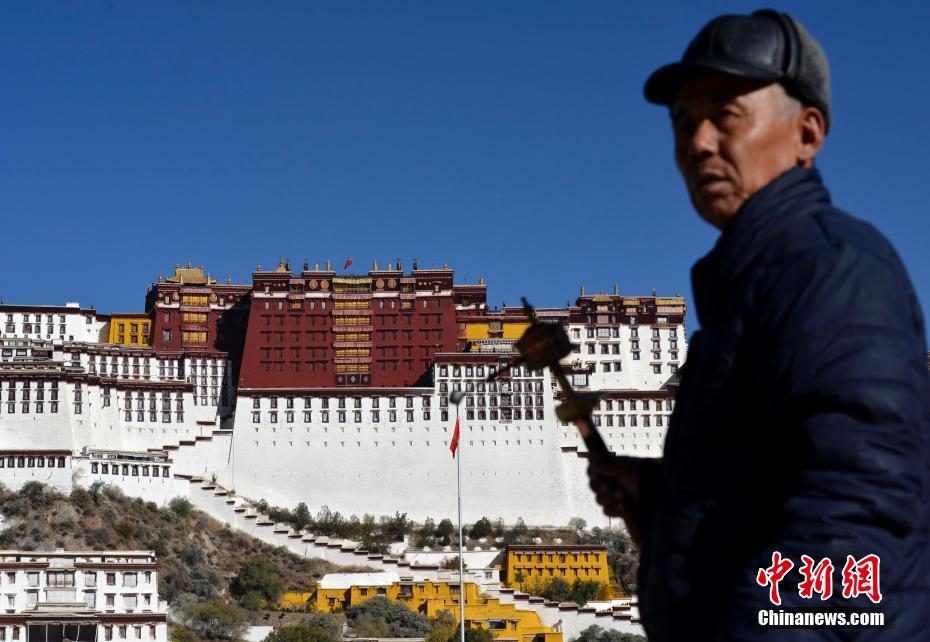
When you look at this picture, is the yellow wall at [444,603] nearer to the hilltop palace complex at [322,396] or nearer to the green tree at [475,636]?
the green tree at [475,636]

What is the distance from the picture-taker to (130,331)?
9525cm

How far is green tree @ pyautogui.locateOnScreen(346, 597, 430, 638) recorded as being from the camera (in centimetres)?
6688

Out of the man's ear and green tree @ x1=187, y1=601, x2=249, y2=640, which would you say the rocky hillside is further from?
the man's ear

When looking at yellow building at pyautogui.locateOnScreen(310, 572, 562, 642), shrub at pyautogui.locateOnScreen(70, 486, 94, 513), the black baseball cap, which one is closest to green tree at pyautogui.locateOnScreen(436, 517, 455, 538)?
yellow building at pyautogui.locateOnScreen(310, 572, 562, 642)

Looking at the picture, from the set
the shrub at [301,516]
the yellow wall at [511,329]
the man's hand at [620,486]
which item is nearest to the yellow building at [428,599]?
the shrub at [301,516]

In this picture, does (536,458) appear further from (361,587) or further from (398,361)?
(361,587)

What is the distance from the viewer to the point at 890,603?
3.42 m

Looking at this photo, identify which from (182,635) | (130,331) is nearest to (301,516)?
(130,331)

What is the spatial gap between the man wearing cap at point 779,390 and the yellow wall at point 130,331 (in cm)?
9253

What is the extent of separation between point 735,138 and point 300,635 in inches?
2377

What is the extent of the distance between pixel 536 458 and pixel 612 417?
6.49 metres

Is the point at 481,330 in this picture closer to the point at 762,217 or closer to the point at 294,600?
the point at 294,600

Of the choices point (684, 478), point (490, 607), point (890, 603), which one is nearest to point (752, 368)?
point (684, 478)

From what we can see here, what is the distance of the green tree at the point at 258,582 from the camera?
7375cm
